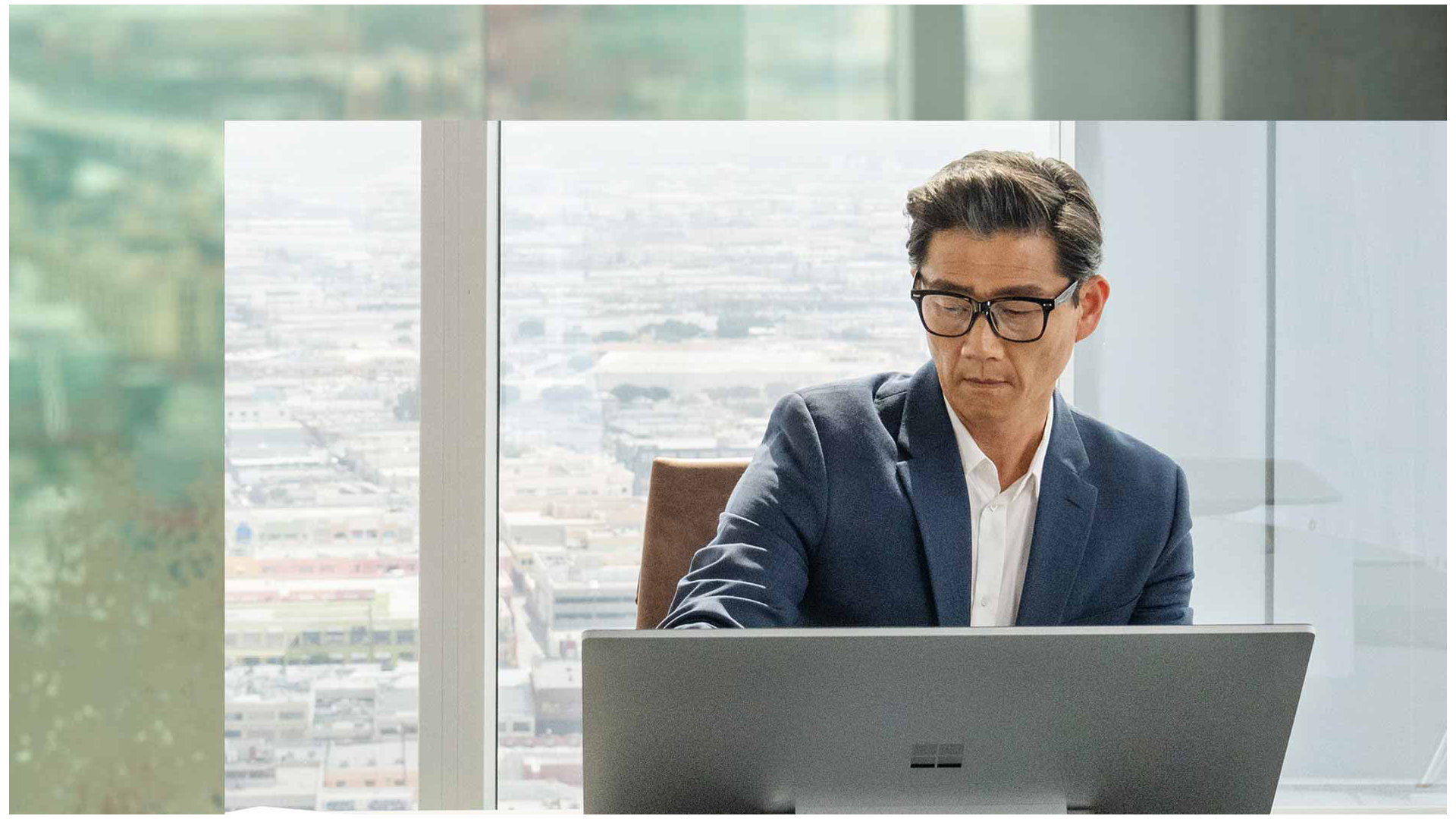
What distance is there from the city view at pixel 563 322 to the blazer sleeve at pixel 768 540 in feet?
3.35

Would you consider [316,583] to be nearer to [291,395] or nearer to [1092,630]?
[291,395]

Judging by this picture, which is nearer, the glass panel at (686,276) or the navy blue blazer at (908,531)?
the navy blue blazer at (908,531)


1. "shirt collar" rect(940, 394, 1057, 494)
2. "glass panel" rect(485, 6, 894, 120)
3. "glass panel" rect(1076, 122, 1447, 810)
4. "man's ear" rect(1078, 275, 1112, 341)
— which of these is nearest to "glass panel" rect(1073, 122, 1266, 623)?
"glass panel" rect(1076, 122, 1447, 810)

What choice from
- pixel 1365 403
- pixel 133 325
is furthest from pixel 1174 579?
pixel 133 325

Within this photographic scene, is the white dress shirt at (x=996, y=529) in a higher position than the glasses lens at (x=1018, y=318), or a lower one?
lower

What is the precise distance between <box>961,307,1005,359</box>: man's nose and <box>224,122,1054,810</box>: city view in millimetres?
1086

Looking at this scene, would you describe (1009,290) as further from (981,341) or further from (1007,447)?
(1007,447)

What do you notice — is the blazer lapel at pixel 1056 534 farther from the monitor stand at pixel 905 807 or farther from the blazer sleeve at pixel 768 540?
the monitor stand at pixel 905 807

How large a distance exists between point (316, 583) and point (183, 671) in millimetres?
340

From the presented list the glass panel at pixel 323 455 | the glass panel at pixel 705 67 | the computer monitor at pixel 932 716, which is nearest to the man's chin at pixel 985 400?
the computer monitor at pixel 932 716

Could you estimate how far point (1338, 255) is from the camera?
2.52 m

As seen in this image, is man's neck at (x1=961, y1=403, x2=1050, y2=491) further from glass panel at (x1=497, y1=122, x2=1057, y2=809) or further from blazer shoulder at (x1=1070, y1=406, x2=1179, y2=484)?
glass panel at (x1=497, y1=122, x2=1057, y2=809)

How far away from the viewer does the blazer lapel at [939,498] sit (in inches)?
56.8

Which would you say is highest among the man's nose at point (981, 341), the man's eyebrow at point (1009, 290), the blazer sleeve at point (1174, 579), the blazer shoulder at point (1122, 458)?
the man's eyebrow at point (1009, 290)
